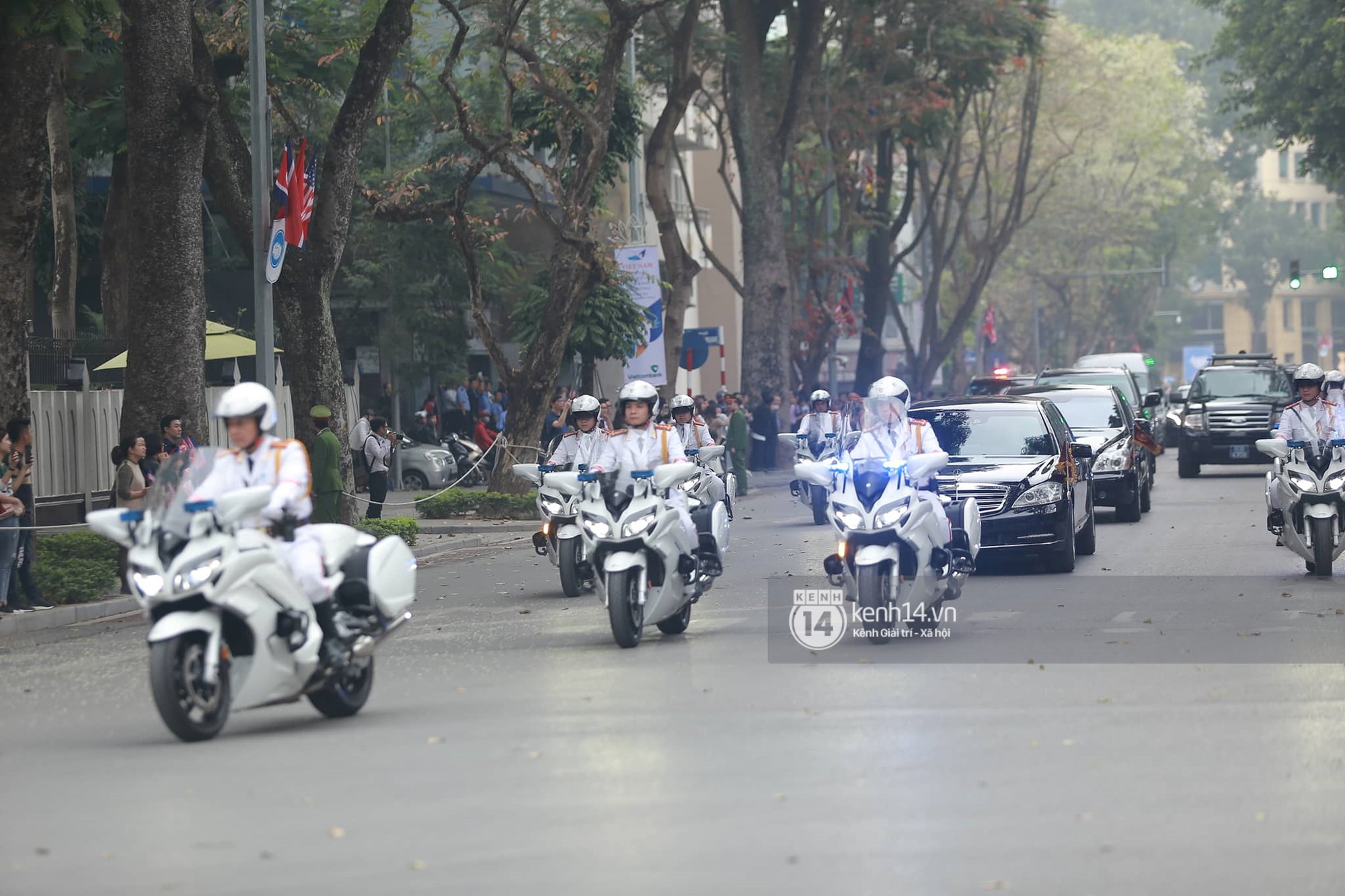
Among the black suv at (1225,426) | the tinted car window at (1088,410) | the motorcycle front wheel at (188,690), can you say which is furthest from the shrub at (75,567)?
the black suv at (1225,426)

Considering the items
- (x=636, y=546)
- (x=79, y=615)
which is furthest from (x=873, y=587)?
(x=79, y=615)

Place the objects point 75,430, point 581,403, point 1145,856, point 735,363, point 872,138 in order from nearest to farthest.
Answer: point 1145,856 < point 581,403 < point 75,430 < point 872,138 < point 735,363

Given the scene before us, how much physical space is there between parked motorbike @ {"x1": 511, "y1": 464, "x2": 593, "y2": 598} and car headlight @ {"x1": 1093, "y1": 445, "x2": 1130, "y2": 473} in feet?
26.7

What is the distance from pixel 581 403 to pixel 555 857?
9.92m

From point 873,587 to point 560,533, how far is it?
4.75m

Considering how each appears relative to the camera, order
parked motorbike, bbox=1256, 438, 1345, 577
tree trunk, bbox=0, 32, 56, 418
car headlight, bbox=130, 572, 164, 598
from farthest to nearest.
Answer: tree trunk, bbox=0, 32, 56, 418
parked motorbike, bbox=1256, 438, 1345, 577
car headlight, bbox=130, 572, 164, 598

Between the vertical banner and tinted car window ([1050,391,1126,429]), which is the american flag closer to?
tinted car window ([1050,391,1126,429])

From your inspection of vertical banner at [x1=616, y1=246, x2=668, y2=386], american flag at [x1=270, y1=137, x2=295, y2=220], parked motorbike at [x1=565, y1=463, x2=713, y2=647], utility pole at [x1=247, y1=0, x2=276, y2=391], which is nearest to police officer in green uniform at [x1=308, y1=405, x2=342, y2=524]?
utility pole at [x1=247, y1=0, x2=276, y2=391]

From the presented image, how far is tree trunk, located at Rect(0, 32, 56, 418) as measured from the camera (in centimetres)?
1714

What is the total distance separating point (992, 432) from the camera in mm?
18625

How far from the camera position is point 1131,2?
133125 millimetres

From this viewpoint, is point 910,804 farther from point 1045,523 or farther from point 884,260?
point 884,260

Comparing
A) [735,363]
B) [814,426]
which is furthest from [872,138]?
[735,363]

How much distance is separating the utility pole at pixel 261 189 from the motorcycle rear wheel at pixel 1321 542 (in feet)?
33.9
